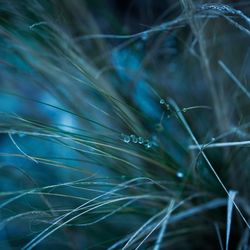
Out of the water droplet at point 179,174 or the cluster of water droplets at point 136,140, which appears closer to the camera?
the cluster of water droplets at point 136,140

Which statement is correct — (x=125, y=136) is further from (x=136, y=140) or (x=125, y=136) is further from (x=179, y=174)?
(x=179, y=174)

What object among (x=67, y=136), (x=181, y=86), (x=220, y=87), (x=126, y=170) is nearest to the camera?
(x=67, y=136)

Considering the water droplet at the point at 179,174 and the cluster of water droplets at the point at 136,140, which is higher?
the cluster of water droplets at the point at 136,140

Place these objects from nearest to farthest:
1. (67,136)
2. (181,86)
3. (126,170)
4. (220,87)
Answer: (67,136), (126,170), (220,87), (181,86)

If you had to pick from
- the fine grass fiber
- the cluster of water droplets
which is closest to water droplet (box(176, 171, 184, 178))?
the fine grass fiber

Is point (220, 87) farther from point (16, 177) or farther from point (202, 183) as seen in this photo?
point (16, 177)

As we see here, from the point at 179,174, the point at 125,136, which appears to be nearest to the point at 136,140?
the point at 125,136

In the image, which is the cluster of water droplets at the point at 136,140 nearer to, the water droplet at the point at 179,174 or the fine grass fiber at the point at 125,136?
the fine grass fiber at the point at 125,136

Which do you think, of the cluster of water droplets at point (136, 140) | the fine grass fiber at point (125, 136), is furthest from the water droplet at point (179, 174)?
the cluster of water droplets at point (136, 140)

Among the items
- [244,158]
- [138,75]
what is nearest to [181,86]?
[138,75]
